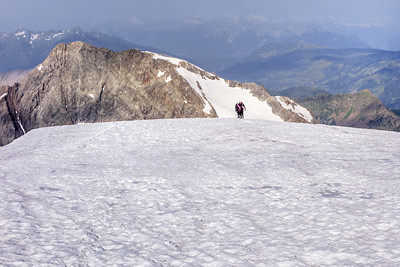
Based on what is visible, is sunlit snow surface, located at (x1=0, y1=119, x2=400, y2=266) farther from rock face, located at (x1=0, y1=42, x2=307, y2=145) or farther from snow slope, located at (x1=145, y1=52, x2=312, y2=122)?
snow slope, located at (x1=145, y1=52, x2=312, y2=122)

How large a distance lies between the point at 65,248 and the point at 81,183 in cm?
485

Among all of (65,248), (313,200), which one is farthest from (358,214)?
(65,248)

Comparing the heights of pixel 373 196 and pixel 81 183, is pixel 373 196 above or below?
above

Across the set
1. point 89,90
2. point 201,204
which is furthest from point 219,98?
point 201,204

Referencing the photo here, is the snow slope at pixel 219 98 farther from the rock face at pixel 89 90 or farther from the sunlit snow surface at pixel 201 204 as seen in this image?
the sunlit snow surface at pixel 201 204

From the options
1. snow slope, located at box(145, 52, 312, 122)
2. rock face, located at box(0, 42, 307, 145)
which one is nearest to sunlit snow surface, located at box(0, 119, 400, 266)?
rock face, located at box(0, 42, 307, 145)

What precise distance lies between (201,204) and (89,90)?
6441 inches

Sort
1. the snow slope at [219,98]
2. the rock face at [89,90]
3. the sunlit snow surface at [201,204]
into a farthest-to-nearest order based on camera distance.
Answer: the snow slope at [219,98]
the rock face at [89,90]
the sunlit snow surface at [201,204]

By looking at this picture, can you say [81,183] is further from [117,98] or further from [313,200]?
[117,98]

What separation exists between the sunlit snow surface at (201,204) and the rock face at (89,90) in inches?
5171

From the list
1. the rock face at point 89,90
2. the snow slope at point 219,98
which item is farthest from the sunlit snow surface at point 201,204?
the snow slope at point 219,98

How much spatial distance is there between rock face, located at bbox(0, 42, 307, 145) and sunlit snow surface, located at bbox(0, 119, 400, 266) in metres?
131

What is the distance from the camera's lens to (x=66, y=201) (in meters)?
10.7

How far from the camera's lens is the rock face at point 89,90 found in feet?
500
